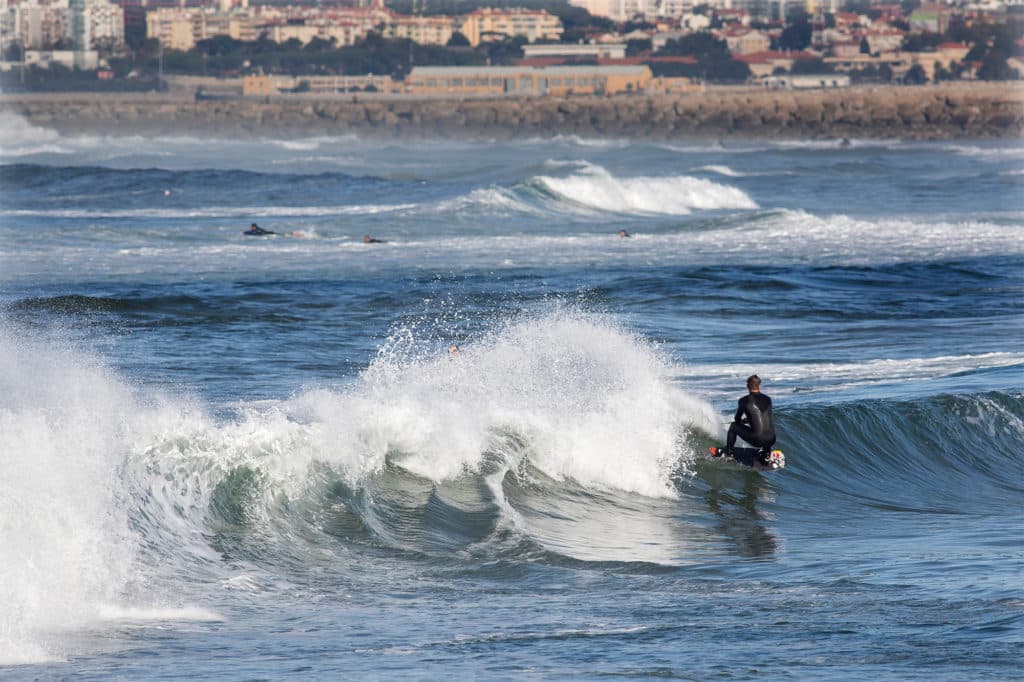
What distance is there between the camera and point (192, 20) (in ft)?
537

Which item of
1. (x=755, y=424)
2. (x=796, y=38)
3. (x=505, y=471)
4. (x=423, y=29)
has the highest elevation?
(x=423, y=29)

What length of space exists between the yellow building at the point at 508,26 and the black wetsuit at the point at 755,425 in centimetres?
14856

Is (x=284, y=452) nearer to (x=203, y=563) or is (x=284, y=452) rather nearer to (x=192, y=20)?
(x=203, y=563)

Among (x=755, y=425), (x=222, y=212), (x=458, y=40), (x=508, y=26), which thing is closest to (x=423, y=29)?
(x=458, y=40)

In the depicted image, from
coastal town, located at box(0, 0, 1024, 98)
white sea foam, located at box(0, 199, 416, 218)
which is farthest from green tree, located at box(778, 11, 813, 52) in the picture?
white sea foam, located at box(0, 199, 416, 218)

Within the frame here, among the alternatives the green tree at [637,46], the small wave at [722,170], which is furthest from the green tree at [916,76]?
the small wave at [722,170]

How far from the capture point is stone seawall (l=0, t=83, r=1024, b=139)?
101750 millimetres

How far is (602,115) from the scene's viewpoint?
114062 mm

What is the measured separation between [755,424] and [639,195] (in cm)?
3761

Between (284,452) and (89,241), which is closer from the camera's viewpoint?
(284,452)

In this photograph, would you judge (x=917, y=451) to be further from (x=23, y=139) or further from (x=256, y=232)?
(x=23, y=139)

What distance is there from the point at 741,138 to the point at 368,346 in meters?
84.5

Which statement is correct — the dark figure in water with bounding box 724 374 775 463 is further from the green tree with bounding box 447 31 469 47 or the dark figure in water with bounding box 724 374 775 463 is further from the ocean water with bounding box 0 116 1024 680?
the green tree with bounding box 447 31 469 47

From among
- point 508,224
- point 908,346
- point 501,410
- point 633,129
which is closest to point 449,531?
point 501,410
